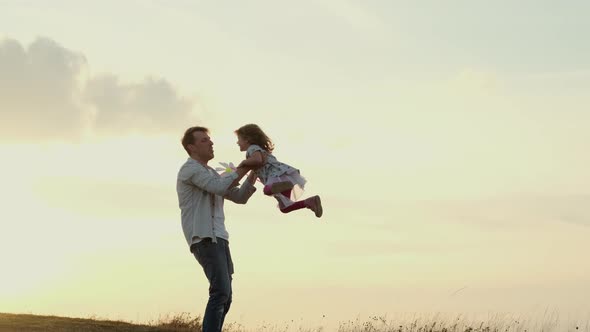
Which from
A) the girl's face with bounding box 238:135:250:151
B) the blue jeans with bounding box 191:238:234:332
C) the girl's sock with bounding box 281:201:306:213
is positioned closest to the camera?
the blue jeans with bounding box 191:238:234:332

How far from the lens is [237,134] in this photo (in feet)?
30.8

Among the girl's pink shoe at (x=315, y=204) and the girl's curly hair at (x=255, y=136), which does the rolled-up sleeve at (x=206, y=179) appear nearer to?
the girl's curly hair at (x=255, y=136)

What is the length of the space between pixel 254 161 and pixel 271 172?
29.9 inches

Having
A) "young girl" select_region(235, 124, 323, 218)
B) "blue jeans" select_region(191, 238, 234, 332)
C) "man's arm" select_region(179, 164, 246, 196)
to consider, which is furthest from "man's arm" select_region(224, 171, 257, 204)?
"young girl" select_region(235, 124, 323, 218)

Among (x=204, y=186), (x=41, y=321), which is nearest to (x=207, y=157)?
(x=204, y=186)

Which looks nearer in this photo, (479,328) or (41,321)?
(479,328)

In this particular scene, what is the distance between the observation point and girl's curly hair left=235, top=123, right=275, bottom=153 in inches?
364

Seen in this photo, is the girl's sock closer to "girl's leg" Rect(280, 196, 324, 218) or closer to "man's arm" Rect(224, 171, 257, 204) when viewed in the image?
"girl's leg" Rect(280, 196, 324, 218)

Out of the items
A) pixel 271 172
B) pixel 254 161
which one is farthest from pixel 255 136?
pixel 254 161

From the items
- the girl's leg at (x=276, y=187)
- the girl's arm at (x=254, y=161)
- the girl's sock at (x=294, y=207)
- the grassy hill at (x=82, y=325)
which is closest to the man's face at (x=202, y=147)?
the girl's arm at (x=254, y=161)

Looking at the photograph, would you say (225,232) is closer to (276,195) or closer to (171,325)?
(276,195)

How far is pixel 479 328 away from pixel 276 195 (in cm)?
564

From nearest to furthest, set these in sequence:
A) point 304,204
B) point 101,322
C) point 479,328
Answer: point 304,204
point 479,328
point 101,322

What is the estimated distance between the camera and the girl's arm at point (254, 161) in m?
8.51
